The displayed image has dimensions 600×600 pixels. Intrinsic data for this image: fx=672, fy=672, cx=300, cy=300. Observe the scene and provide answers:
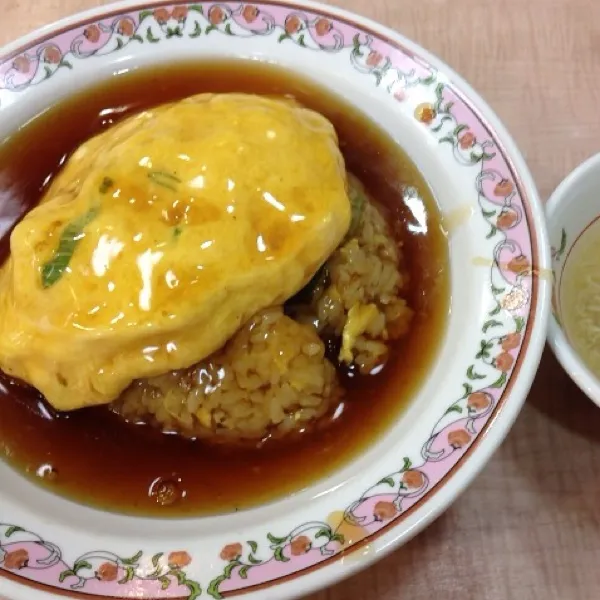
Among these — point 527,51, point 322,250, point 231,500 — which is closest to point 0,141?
point 322,250

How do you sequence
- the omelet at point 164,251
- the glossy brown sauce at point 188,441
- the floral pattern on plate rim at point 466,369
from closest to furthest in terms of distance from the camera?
the floral pattern on plate rim at point 466,369
the omelet at point 164,251
the glossy brown sauce at point 188,441

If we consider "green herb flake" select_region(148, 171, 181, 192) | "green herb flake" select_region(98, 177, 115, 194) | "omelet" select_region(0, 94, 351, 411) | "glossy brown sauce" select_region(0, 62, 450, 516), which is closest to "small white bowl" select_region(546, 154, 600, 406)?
"glossy brown sauce" select_region(0, 62, 450, 516)

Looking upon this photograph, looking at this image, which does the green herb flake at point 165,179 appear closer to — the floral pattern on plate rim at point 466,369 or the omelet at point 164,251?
the omelet at point 164,251

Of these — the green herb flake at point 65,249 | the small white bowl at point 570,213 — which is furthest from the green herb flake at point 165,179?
the small white bowl at point 570,213

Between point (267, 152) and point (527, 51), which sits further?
point (527, 51)

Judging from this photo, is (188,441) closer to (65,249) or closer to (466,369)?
(65,249)

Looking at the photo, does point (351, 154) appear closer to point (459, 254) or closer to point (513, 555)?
point (459, 254)

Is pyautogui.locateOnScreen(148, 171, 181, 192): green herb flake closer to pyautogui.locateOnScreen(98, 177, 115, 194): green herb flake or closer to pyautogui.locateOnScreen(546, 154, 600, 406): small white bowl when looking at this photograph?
pyautogui.locateOnScreen(98, 177, 115, 194): green herb flake
